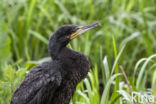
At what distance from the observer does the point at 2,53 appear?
185 inches

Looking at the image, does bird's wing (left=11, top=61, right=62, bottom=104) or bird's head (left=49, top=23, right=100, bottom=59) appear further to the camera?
bird's head (left=49, top=23, right=100, bottom=59)

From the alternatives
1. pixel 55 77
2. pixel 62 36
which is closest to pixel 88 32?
pixel 62 36

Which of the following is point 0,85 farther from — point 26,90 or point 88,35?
point 88,35

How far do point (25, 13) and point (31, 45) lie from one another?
0.46 meters

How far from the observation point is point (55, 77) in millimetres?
3037

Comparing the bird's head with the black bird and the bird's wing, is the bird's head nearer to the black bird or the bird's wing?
the black bird

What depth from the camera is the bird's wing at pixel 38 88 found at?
304cm

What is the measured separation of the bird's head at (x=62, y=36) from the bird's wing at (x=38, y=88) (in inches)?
9.1

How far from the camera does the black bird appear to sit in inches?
120

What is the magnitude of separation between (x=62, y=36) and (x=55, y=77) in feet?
1.34

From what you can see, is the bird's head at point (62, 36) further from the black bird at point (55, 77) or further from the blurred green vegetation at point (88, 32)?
the blurred green vegetation at point (88, 32)

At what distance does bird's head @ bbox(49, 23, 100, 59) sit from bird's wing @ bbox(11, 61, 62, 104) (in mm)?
231

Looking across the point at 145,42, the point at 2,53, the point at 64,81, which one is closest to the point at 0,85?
the point at 64,81

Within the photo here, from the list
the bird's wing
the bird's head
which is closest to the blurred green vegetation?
the bird's head
